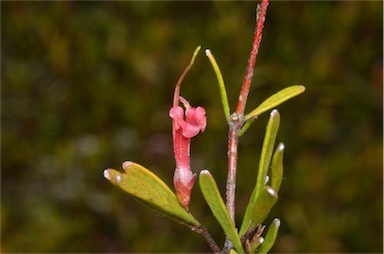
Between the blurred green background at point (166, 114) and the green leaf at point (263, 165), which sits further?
the blurred green background at point (166, 114)

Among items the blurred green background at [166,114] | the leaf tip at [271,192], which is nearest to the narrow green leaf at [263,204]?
the leaf tip at [271,192]

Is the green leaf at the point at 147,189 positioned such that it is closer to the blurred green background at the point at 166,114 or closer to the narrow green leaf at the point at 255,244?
the narrow green leaf at the point at 255,244

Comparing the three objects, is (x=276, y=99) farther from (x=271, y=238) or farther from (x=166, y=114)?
(x=166, y=114)

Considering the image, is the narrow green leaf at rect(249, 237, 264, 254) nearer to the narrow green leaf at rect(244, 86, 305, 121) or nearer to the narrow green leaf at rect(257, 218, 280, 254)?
the narrow green leaf at rect(257, 218, 280, 254)

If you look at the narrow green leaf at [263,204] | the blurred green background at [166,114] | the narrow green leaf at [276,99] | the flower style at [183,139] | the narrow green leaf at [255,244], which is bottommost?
the narrow green leaf at [255,244]

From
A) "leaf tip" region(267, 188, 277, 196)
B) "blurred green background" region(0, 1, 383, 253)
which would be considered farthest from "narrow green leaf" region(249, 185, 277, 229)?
"blurred green background" region(0, 1, 383, 253)

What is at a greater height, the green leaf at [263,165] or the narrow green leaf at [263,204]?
the green leaf at [263,165]

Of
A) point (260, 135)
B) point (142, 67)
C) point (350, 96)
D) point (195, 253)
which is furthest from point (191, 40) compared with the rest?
point (195, 253)
